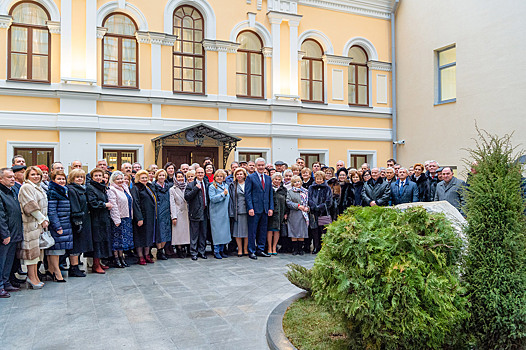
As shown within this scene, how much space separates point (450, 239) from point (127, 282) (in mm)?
5325

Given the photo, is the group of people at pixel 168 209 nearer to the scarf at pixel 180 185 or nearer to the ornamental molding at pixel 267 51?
the scarf at pixel 180 185

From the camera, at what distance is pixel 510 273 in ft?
12.5

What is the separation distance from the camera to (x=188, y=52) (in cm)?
1491

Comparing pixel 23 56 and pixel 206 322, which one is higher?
pixel 23 56

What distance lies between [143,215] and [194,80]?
7.55 metres

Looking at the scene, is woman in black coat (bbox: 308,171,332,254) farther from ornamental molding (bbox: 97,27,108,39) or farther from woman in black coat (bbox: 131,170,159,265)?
ornamental molding (bbox: 97,27,108,39)

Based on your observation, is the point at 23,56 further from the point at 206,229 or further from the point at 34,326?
the point at 34,326

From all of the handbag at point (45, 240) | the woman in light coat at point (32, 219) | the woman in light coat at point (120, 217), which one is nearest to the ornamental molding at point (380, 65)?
the woman in light coat at point (120, 217)

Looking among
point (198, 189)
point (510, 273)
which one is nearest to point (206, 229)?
point (198, 189)

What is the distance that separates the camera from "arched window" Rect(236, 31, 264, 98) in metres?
15.6

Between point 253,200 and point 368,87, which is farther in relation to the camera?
point 368,87

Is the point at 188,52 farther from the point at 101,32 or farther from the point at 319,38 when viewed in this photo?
the point at 319,38

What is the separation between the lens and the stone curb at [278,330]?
446 centimetres

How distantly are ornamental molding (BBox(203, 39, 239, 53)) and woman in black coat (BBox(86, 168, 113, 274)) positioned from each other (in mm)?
8181
